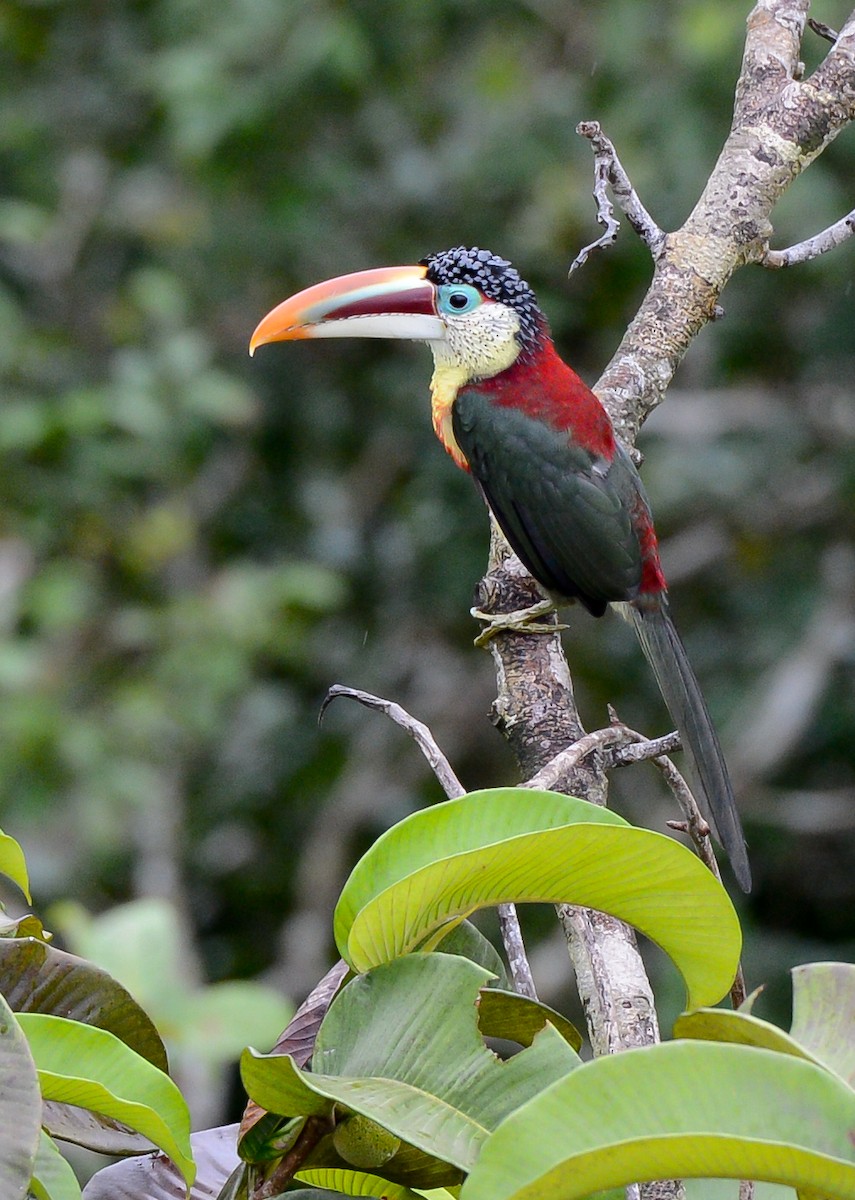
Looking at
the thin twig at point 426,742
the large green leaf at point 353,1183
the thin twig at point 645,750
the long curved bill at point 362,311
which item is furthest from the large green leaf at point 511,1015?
the long curved bill at point 362,311

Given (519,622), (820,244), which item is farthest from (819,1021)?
(820,244)

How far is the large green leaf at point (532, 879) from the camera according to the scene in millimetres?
1105

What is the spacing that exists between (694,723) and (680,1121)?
6.22ft

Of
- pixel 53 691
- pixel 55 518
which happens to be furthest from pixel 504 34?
pixel 53 691

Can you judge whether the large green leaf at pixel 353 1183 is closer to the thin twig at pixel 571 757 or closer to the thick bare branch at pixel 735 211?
the thin twig at pixel 571 757

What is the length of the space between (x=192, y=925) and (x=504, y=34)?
138 inches

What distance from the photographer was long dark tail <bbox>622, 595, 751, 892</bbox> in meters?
2.46

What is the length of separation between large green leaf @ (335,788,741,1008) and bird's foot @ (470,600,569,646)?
1138mm

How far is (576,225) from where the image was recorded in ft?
16.2

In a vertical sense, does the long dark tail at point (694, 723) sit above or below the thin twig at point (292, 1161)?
below

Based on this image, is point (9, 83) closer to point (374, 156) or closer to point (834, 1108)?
point (374, 156)

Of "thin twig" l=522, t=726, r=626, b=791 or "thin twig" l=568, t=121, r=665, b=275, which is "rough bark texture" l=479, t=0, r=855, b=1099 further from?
"thin twig" l=522, t=726, r=626, b=791

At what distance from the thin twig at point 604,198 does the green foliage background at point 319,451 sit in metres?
1.98

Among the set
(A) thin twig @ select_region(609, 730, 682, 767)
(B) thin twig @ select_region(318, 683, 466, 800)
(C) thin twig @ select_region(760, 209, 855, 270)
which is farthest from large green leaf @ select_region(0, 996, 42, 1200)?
(C) thin twig @ select_region(760, 209, 855, 270)
